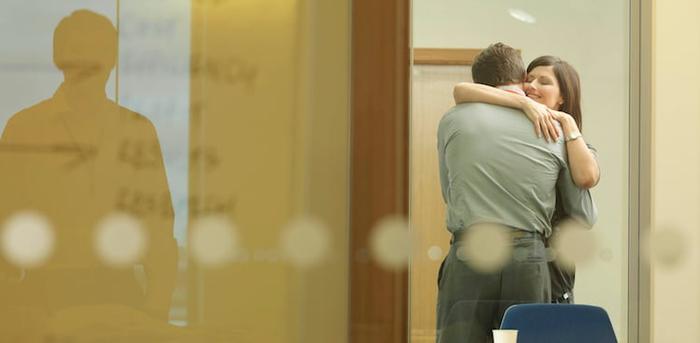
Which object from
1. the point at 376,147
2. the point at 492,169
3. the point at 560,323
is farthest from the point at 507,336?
the point at 376,147

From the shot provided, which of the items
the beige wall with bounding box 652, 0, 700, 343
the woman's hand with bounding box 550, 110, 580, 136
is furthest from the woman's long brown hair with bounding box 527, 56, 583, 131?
the beige wall with bounding box 652, 0, 700, 343

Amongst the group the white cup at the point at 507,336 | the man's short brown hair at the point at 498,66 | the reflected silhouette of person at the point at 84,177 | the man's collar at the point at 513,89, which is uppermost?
the man's short brown hair at the point at 498,66

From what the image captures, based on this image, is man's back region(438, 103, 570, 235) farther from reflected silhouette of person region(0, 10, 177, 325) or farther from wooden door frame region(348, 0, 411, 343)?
reflected silhouette of person region(0, 10, 177, 325)

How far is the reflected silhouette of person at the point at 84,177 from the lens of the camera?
2.63 m

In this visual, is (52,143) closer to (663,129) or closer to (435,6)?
(435,6)

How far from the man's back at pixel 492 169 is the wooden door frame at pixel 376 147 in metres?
0.12

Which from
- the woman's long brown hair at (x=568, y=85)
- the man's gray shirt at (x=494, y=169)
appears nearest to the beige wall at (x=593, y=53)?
the woman's long brown hair at (x=568, y=85)

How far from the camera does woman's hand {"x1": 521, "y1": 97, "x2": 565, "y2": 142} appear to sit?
113 inches

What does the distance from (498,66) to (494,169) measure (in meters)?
0.28

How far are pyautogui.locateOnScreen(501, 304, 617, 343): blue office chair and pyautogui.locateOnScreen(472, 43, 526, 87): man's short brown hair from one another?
0.61 m

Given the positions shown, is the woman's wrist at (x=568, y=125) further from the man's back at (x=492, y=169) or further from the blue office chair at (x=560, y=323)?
the blue office chair at (x=560, y=323)

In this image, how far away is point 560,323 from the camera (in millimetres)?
2656

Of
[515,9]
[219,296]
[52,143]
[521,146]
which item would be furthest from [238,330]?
[515,9]

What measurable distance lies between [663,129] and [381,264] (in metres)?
0.89
